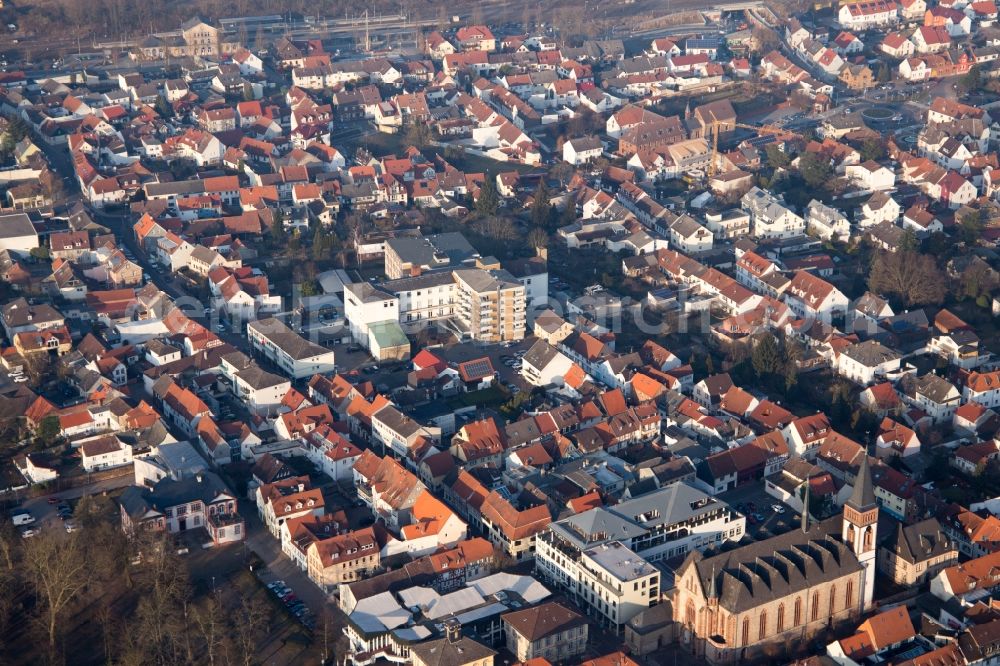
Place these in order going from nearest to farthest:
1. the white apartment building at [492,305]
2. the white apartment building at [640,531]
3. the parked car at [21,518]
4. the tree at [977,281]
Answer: the white apartment building at [640,531]
the parked car at [21,518]
the white apartment building at [492,305]
the tree at [977,281]

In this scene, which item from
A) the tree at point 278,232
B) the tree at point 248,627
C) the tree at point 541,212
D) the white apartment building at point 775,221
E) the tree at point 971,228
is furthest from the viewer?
the tree at point 541,212

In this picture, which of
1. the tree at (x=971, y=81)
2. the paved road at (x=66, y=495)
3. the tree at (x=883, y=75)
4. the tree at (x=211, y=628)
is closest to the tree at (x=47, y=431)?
the paved road at (x=66, y=495)

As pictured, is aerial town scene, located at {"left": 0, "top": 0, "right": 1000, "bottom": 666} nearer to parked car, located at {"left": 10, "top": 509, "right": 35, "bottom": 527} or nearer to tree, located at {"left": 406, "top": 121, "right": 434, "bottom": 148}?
tree, located at {"left": 406, "top": 121, "right": 434, "bottom": 148}

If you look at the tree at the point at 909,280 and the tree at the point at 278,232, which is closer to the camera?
the tree at the point at 909,280

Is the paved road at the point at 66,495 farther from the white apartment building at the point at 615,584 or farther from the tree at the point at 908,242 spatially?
the tree at the point at 908,242

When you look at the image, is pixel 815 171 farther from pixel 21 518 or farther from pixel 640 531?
pixel 21 518

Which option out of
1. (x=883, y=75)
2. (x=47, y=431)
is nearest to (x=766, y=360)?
(x=47, y=431)

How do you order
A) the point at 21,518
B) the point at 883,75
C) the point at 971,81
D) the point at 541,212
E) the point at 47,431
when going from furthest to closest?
the point at 883,75, the point at 971,81, the point at 541,212, the point at 47,431, the point at 21,518
